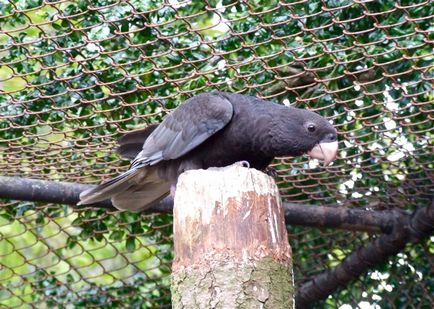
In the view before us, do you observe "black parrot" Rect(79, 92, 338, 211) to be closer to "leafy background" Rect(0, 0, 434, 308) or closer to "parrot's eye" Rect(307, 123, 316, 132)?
"parrot's eye" Rect(307, 123, 316, 132)

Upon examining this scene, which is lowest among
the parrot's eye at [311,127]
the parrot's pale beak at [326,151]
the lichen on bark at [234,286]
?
the parrot's pale beak at [326,151]

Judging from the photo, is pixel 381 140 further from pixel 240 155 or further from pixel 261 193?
pixel 261 193

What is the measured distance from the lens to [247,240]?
2617mm

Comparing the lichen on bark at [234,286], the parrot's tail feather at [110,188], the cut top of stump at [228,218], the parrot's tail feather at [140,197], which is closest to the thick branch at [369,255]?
the parrot's tail feather at [140,197]

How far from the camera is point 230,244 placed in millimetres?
2600

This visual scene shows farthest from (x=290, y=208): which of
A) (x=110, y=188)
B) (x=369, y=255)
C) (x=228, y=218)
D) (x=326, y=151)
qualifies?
(x=228, y=218)

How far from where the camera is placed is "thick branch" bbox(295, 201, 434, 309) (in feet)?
14.3

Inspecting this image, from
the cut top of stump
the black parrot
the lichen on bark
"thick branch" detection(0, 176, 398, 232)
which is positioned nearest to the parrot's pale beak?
the black parrot

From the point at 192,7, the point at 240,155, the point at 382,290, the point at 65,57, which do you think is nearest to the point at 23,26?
the point at 65,57

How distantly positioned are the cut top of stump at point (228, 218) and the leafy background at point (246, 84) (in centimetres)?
103

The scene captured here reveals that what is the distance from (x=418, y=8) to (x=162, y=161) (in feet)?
3.99

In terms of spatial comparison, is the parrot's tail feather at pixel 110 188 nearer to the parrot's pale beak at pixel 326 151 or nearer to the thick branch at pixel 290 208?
the thick branch at pixel 290 208

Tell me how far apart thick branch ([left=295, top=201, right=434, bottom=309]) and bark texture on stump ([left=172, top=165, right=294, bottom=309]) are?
69.3 inches

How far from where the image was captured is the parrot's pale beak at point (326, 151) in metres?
3.69
